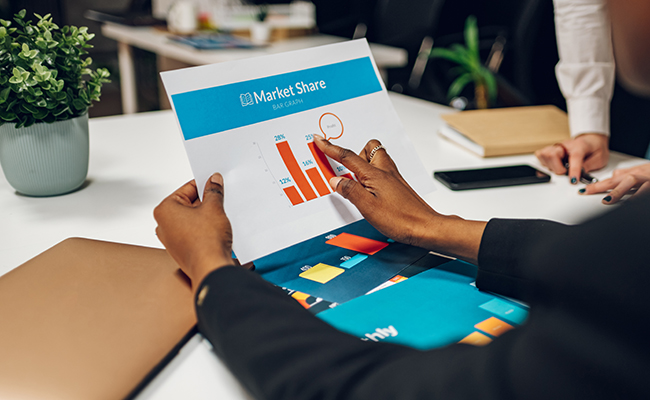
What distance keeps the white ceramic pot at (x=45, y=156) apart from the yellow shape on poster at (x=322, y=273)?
54cm

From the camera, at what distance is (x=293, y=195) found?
29.8 inches

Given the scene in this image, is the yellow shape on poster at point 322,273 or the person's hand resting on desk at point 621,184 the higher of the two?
the yellow shape on poster at point 322,273

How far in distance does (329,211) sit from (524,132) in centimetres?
77

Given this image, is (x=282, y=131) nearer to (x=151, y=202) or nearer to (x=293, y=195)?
(x=293, y=195)

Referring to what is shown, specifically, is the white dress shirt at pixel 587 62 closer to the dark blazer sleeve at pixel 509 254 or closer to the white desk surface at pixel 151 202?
the white desk surface at pixel 151 202

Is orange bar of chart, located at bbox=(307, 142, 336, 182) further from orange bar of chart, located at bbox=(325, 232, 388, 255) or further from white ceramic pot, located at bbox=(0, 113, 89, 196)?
white ceramic pot, located at bbox=(0, 113, 89, 196)

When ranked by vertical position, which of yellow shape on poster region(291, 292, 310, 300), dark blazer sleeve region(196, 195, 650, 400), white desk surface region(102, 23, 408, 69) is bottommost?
yellow shape on poster region(291, 292, 310, 300)

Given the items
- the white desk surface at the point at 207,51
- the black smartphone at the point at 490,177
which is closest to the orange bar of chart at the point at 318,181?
the black smartphone at the point at 490,177

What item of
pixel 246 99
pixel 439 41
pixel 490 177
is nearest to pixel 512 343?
pixel 246 99

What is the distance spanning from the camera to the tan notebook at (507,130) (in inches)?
49.3

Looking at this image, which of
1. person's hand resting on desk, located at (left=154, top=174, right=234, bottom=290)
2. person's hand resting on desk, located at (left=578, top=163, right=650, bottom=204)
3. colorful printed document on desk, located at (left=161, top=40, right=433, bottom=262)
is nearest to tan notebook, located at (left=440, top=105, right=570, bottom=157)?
person's hand resting on desk, located at (left=578, top=163, right=650, bottom=204)

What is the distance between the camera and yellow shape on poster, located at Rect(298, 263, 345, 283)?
2.24ft

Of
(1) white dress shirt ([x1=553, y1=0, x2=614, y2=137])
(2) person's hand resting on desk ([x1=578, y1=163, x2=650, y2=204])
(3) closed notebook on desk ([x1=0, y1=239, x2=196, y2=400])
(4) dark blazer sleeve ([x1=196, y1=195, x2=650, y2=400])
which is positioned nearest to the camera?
(4) dark blazer sleeve ([x1=196, y1=195, x2=650, y2=400])

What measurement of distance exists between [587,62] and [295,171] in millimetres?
935
